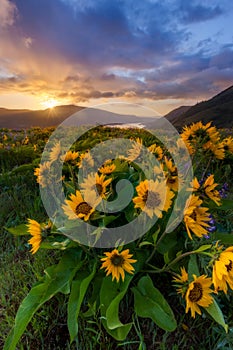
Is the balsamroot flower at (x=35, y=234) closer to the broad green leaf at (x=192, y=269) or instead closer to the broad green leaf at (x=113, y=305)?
the broad green leaf at (x=113, y=305)

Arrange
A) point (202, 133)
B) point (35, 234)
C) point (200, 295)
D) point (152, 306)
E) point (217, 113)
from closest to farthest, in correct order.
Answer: point (200, 295)
point (152, 306)
point (35, 234)
point (202, 133)
point (217, 113)

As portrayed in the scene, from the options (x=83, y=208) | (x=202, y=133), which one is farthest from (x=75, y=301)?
(x=202, y=133)

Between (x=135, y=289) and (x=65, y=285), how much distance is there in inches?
13.5

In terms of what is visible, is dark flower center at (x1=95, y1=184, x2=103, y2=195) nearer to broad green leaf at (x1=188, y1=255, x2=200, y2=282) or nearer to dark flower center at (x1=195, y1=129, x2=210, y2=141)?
broad green leaf at (x1=188, y1=255, x2=200, y2=282)

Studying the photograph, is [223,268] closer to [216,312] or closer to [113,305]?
[216,312]

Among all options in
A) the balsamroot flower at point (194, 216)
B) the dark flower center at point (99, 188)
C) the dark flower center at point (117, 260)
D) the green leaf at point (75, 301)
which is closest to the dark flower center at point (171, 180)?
the balsamroot flower at point (194, 216)

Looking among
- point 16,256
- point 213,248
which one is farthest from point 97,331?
point 16,256

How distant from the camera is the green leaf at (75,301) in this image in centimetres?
138

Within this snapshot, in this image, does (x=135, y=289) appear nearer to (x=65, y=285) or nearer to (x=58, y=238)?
(x=65, y=285)

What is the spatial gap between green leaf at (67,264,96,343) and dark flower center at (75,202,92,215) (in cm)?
30

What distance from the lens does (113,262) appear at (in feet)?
4.63

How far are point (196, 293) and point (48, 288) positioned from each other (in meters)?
0.70

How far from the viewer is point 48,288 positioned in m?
1.57

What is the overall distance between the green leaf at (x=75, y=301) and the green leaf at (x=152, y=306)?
243 mm
